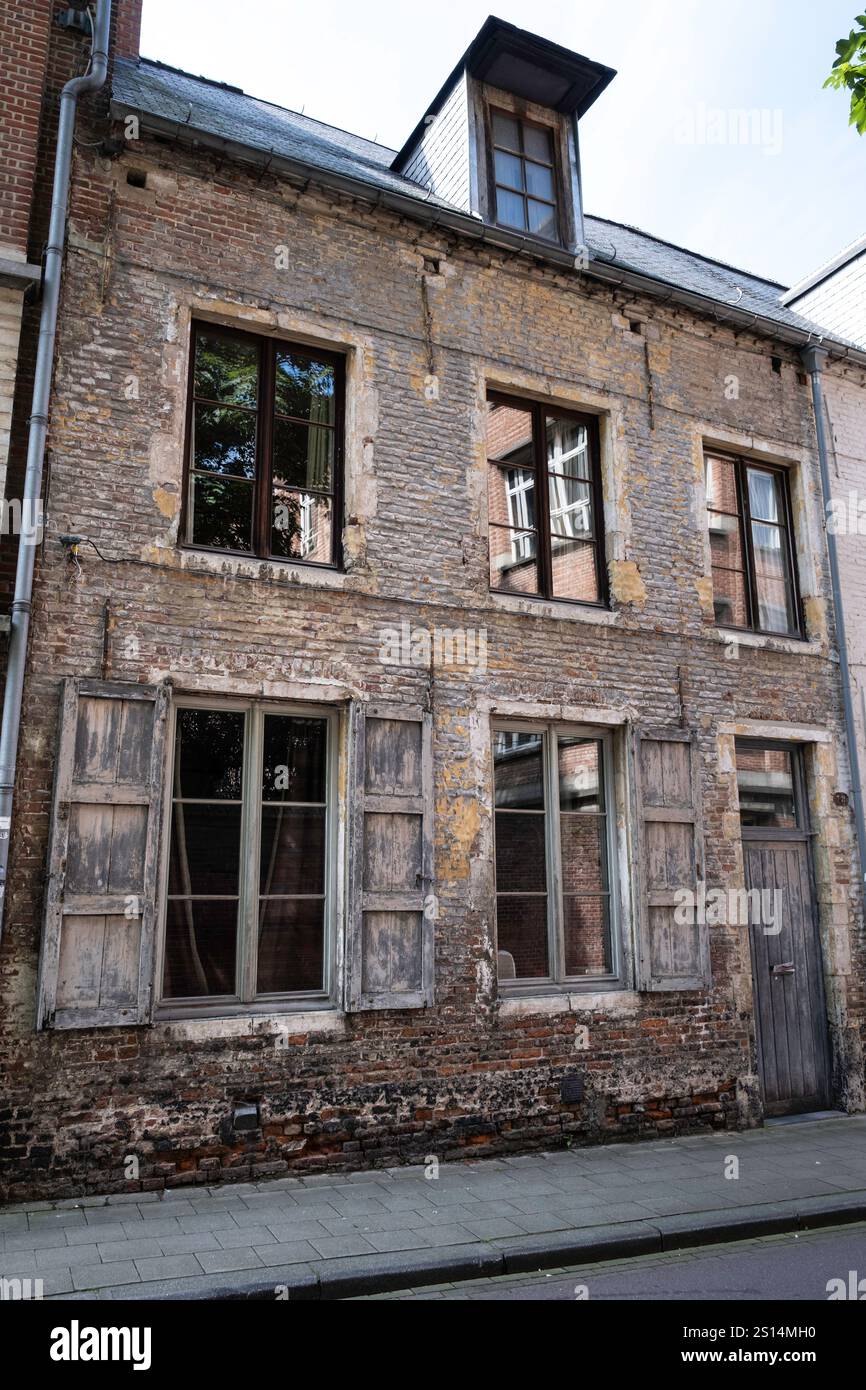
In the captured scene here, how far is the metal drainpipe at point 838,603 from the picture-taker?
355 inches

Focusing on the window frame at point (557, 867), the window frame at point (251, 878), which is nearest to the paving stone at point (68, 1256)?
the window frame at point (251, 878)

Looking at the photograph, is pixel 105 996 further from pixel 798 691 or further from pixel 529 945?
pixel 798 691

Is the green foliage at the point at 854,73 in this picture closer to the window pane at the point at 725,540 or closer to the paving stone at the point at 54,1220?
the window pane at the point at 725,540

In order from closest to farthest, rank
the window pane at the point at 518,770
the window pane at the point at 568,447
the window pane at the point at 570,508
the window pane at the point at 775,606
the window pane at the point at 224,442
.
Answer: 1. the window pane at the point at 224,442
2. the window pane at the point at 518,770
3. the window pane at the point at 570,508
4. the window pane at the point at 568,447
5. the window pane at the point at 775,606

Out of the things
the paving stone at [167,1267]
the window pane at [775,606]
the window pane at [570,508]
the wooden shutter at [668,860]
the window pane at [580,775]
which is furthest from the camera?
the window pane at [775,606]

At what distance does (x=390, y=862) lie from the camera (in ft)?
22.3

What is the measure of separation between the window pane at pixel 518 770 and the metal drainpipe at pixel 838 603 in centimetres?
329

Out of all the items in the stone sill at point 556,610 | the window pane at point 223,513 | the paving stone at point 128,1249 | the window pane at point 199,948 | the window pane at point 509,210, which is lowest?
the paving stone at point 128,1249

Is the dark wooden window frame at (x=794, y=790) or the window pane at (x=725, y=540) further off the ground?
the window pane at (x=725, y=540)

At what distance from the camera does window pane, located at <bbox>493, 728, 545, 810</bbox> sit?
759 centimetres

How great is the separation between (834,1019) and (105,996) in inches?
244

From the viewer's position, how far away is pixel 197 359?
7.04 metres
